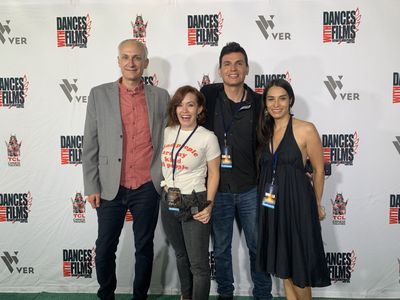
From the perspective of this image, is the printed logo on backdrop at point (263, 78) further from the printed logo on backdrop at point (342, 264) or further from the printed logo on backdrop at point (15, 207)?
the printed logo on backdrop at point (15, 207)

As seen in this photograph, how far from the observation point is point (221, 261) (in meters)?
2.40

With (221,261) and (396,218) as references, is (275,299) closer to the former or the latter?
(221,261)

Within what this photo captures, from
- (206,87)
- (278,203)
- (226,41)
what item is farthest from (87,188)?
(226,41)

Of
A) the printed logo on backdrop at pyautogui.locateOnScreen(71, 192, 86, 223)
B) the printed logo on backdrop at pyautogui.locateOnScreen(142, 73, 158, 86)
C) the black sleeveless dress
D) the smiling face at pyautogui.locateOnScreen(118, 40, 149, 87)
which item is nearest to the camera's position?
the black sleeveless dress

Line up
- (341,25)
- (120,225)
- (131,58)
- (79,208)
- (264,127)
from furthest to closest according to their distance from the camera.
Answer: (79,208), (341,25), (120,225), (131,58), (264,127)

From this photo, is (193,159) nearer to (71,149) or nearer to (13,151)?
(71,149)

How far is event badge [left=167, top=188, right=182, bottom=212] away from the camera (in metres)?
1.93

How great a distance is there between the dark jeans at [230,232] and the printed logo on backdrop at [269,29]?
44.3 inches

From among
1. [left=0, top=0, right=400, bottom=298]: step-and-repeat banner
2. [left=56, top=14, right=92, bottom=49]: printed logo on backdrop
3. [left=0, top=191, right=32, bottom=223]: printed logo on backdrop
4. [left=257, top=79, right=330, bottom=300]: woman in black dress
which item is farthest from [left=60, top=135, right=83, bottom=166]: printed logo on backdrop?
[left=257, top=79, right=330, bottom=300]: woman in black dress

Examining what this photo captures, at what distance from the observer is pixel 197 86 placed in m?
2.63

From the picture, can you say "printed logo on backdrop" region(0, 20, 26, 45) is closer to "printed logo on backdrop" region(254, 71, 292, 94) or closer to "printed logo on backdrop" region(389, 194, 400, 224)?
"printed logo on backdrop" region(254, 71, 292, 94)

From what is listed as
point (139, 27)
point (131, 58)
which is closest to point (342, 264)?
point (131, 58)

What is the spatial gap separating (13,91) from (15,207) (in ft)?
2.89

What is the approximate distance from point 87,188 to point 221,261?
99 centimetres
